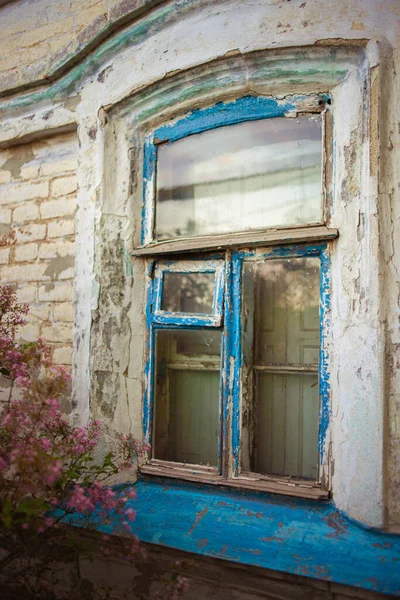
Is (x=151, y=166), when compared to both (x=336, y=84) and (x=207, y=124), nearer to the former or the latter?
(x=207, y=124)

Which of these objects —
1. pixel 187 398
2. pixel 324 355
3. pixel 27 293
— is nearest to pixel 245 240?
pixel 324 355

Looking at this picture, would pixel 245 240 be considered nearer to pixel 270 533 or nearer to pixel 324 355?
pixel 324 355

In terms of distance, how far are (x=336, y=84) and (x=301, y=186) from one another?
460 mm

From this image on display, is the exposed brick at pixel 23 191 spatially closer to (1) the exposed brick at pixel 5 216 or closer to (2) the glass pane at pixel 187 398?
(1) the exposed brick at pixel 5 216

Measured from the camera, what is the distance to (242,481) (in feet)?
7.56

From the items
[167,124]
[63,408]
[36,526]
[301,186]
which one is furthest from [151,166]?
[36,526]

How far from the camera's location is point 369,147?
2.03m

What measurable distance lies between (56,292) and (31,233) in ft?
1.36

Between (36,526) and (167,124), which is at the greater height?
(167,124)

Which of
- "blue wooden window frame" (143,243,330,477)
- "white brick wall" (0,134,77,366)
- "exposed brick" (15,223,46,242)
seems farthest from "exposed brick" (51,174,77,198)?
"blue wooden window frame" (143,243,330,477)

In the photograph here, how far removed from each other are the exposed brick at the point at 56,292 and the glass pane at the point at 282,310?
1001mm

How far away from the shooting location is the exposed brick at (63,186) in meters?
2.83

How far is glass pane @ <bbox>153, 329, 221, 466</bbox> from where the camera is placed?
101 inches

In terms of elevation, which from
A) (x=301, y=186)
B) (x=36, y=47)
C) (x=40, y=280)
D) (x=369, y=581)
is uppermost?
(x=36, y=47)
